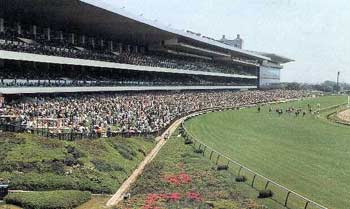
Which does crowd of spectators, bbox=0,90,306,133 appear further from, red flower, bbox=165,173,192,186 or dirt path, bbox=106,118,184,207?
red flower, bbox=165,173,192,186

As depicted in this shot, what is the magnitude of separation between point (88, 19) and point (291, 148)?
926 inches

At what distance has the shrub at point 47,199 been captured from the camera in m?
18.2

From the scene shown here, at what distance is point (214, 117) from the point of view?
59.2 metres

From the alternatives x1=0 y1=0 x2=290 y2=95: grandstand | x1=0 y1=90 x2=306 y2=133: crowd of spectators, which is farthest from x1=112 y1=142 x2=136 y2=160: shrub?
x1=0 y1=0 x2=290 y2=95: grandstand

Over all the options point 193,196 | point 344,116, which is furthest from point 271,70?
Answer: point 193,196

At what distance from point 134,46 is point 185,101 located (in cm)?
1646

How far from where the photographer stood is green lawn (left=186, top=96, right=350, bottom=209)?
2277cm

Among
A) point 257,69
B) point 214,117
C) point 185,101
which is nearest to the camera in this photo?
point 214,117

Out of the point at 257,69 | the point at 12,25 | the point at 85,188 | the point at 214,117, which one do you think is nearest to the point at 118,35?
the point at 214,117

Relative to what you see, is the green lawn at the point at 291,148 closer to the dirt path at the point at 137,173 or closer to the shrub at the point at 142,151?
the dirt path at the point at 137,173

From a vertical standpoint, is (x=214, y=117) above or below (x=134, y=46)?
below

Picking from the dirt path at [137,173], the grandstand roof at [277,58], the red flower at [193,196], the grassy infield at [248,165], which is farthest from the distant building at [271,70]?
the red flower at [193,196]

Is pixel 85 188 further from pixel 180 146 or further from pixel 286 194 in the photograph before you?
pixel 180 146

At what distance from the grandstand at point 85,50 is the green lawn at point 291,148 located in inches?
390
